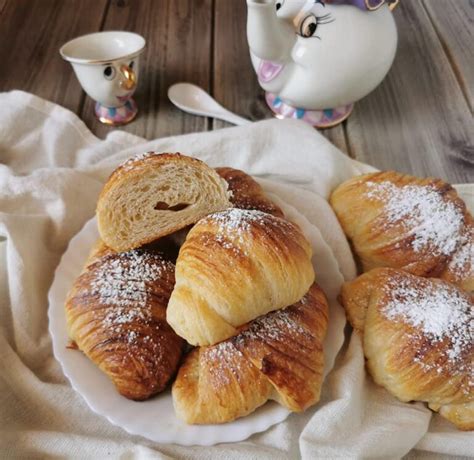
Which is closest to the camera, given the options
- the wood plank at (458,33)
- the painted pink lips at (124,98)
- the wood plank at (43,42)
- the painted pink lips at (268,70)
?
the painted pink lips at (268,70)

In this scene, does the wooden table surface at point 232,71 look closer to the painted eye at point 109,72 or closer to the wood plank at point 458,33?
the wood plank at point 458,33

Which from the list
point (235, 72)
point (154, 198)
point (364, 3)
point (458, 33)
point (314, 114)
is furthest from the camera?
point (458, 33)

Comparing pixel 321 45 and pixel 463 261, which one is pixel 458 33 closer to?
pixel 321 45

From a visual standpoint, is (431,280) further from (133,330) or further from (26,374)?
(26,374)

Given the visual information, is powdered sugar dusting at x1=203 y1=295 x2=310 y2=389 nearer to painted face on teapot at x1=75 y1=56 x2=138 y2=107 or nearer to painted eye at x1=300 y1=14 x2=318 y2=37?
painted eye at x1=300 y1=14 x2=318 y2=37

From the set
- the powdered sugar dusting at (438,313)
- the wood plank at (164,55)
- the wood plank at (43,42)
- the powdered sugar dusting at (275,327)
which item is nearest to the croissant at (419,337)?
the powdered sugar dusting at (438,313)

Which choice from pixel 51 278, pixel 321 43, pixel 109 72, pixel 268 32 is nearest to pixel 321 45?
pixel 321 43
